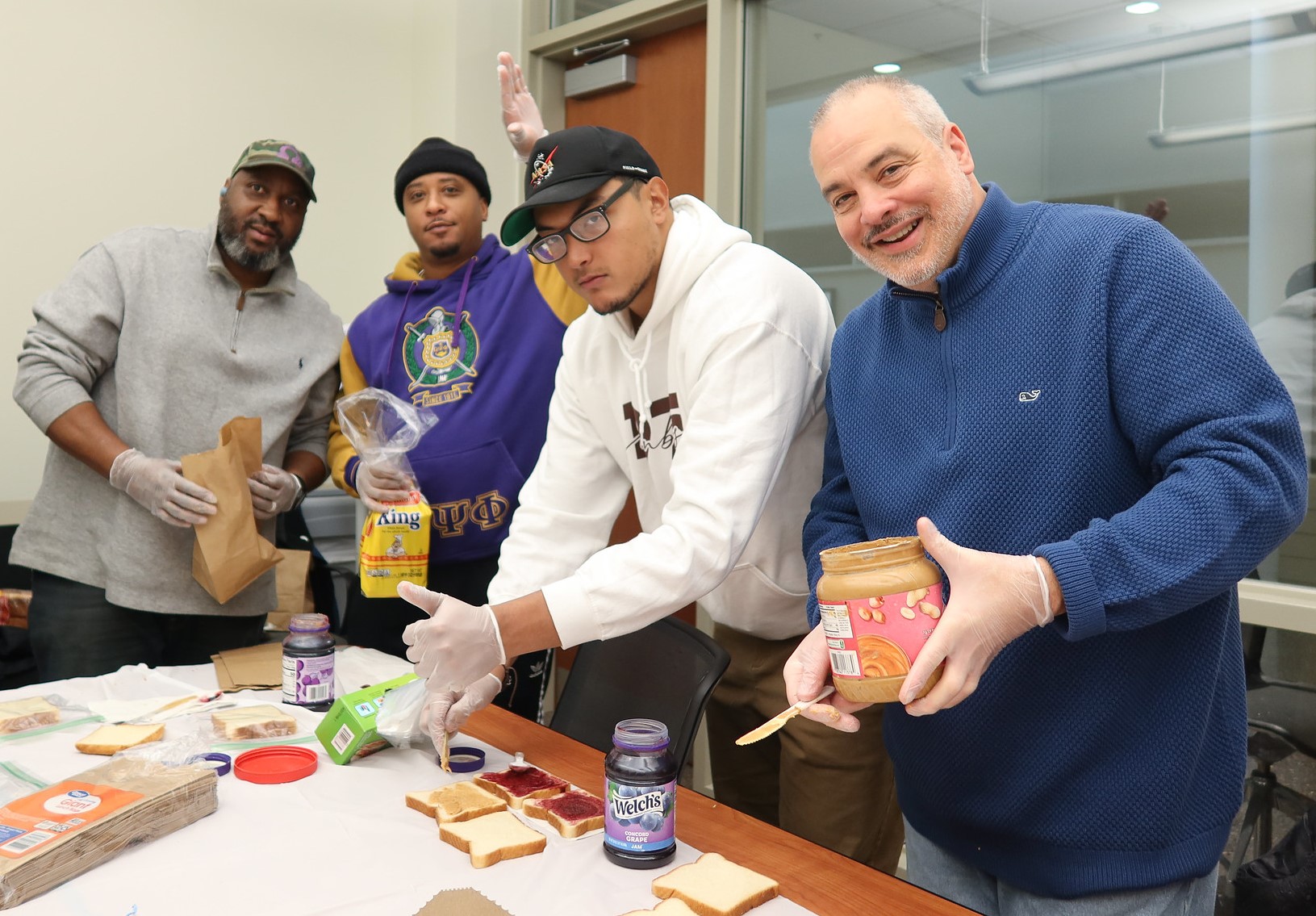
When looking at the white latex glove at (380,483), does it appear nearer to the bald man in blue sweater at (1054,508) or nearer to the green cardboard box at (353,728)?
the green cardboard box at (353,728)

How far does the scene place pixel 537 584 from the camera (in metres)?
1.86

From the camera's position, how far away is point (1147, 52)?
98.5 inches

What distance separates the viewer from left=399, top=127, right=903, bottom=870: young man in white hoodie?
1485 mm

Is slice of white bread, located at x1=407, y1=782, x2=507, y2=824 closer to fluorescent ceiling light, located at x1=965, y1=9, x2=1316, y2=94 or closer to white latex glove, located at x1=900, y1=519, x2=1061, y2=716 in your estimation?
white latex glove, located at x1=900, y1=519, x2=1061, y2=716

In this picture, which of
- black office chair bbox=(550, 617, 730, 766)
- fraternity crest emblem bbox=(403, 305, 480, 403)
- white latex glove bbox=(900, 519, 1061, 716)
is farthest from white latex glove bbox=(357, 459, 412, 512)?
white latex glove bbox=(900, 519, 1061, 716)

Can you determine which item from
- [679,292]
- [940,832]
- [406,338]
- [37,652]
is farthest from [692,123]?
[940,832]

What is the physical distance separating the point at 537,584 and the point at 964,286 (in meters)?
0.97

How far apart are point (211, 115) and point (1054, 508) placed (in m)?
3.46

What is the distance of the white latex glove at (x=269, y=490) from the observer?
88.6 inches

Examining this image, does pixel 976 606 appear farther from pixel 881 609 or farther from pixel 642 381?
pixel 642 381

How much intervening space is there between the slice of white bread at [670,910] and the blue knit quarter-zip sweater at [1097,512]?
43cm

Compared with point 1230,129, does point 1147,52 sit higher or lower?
higher

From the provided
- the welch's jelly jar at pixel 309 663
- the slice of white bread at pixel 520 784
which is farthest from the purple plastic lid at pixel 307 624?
the slice of white bread at pixel 520 784

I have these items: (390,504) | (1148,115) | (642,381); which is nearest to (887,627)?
(642,381)
